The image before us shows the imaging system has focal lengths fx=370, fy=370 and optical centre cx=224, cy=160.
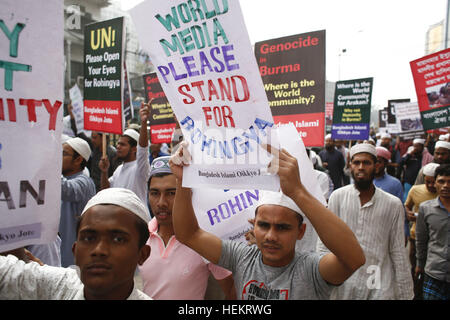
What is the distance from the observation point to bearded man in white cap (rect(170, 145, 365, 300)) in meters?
1.64

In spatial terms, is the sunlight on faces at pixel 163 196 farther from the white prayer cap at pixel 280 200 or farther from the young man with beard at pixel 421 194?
the young man with beard at pixel 421 194

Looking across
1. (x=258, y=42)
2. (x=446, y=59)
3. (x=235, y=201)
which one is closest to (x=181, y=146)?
(x=235, y=201)

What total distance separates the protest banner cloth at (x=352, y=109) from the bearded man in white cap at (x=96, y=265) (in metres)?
6.38

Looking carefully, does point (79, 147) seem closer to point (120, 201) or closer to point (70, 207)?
point (70, 207)

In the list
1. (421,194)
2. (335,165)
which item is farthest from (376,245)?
(335,165)

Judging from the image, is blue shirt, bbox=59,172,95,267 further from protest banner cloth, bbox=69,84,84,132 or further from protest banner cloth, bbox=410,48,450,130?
protest banner cloth, bbox=410,48,450,130

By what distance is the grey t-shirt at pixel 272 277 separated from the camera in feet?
5.87

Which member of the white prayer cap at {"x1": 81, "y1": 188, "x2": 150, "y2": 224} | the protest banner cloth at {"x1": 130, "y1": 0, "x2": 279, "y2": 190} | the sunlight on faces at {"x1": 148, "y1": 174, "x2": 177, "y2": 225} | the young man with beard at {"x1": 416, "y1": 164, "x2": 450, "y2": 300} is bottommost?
the young man with beard at {"x1": 416, "y1": 164, "x2": 450, "y2": 300}

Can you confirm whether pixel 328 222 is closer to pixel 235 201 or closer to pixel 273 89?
pixel 235 201

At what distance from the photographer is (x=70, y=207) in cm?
344

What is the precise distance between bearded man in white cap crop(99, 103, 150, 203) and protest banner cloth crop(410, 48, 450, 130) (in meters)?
4.22

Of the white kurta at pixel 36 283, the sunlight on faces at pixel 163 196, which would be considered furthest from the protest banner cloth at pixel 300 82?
the white kurta at pixel 36 283

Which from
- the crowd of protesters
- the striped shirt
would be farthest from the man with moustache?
the striped shirt

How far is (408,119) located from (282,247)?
34.6ft
